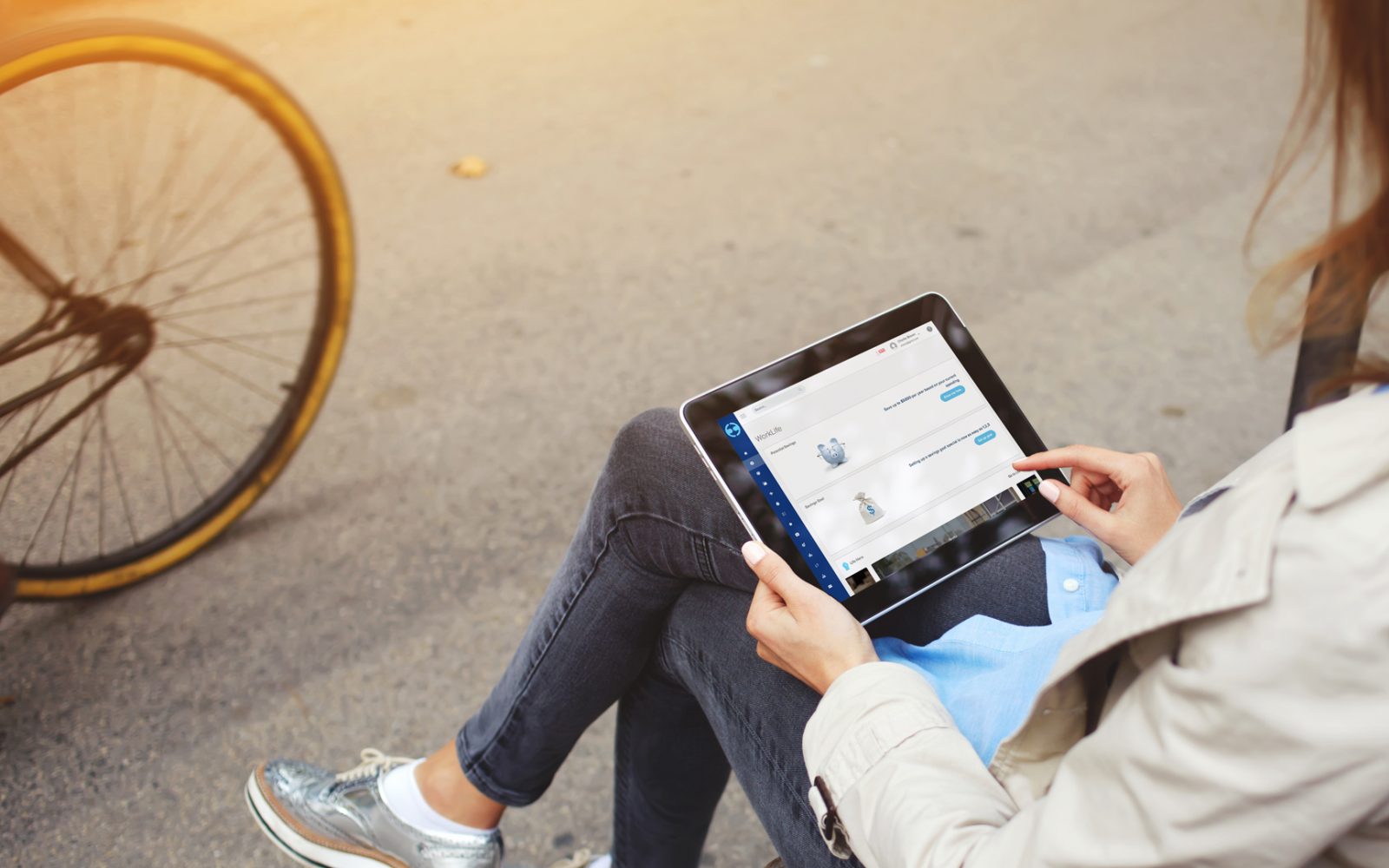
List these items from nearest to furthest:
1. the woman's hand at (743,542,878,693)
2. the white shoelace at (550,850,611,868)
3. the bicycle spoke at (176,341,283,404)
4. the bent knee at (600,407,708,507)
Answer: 1. the woman's hand at (743,542,878,693)
2. the bent knee at (600,407,708,507)
3. the white shoelace at (550,850,611,868)
4. the bicycle spoke at (176,341,283,404)

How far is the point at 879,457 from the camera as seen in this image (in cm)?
117

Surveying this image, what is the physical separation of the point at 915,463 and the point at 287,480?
152 cm

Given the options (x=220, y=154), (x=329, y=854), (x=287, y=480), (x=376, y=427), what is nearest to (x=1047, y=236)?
(x=376, y=427)

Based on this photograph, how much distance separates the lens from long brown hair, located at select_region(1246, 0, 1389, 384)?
30.5 inches

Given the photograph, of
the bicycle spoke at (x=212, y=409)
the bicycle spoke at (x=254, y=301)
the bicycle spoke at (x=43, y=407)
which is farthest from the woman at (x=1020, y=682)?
the bicycle spoke at (x=254, y=301)

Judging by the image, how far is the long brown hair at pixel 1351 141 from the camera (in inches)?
30.5

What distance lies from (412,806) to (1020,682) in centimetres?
80

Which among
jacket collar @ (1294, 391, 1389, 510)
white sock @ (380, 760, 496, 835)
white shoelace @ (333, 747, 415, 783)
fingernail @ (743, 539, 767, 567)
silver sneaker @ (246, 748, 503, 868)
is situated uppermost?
jacket collar @ (1294, 391, 1389, 510)

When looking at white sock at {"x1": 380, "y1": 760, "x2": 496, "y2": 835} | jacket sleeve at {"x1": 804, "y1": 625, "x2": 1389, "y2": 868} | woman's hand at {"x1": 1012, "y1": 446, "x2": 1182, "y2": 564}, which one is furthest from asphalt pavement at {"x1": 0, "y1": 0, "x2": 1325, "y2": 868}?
jacket sleeve at {"x1": 804, "y1": 625, "x2": 1389, "y2": 868}

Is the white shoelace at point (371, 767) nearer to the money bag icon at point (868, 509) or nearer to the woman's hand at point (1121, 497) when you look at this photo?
the money bag icon at point (868, 509)

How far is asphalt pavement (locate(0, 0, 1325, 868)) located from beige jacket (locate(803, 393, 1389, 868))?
3.21ft

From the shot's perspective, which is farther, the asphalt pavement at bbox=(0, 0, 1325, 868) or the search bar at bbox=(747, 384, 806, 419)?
the asphalt pavement at bbox=(0, 0, 1325, 868)

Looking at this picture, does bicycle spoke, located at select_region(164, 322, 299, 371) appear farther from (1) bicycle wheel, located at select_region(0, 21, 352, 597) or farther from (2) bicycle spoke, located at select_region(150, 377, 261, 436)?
(2) bicycle spoke, located at select_region(150, 377, 261, 436)

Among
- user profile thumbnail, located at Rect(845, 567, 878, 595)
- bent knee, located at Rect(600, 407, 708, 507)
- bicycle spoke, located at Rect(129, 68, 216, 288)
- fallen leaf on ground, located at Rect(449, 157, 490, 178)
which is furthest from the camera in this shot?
fallen leaf on ground, located at Rect(449, 157, 490, 178)
